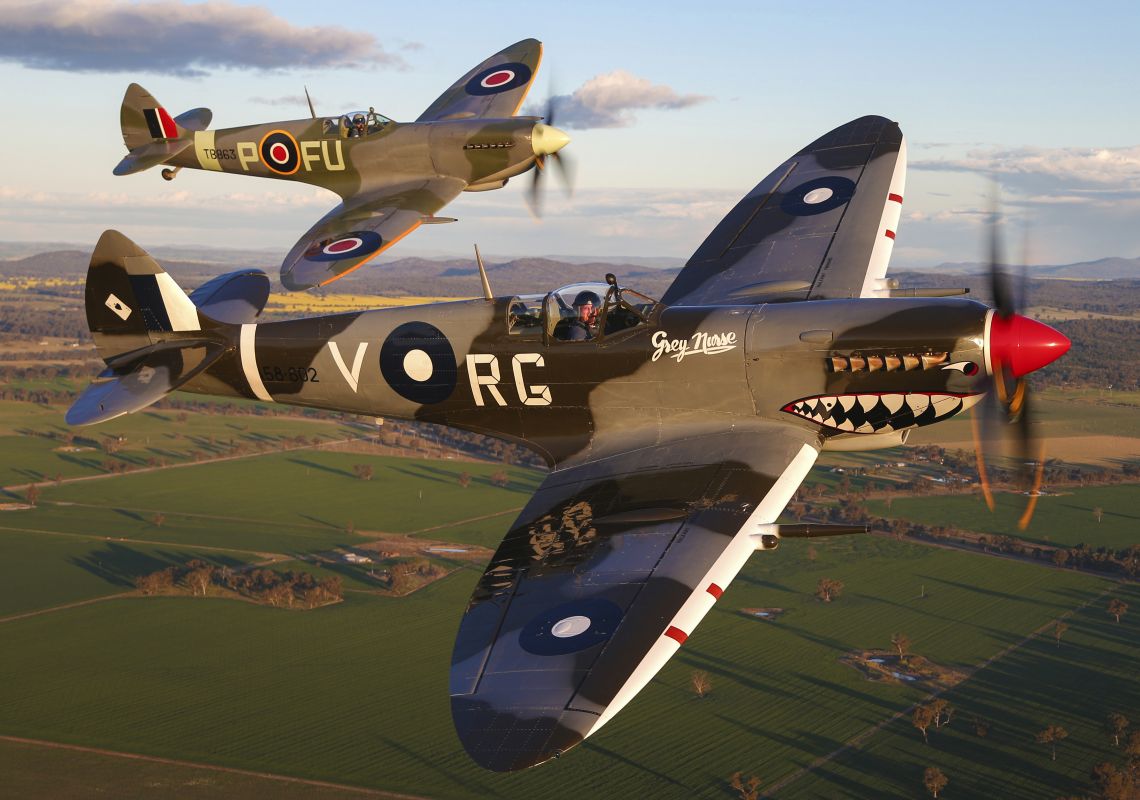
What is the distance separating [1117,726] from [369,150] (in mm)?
50318

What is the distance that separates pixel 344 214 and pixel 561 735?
20781 millimetres

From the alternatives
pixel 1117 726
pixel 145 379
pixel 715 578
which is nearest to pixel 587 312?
pixel 715 578

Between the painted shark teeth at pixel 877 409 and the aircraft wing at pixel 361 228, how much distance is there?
995 centimetres

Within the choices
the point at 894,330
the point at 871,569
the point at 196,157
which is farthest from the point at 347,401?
the point at 871,569

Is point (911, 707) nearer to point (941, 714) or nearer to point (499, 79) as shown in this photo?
point (941, 714)

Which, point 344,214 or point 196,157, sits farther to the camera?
point 196,157

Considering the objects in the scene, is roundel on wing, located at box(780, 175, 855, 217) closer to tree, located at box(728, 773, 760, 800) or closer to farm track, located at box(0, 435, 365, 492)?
tree, located at box(728, 773, 760, 800)

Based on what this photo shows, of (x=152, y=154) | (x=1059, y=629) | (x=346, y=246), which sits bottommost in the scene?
(x=1059, y=629)

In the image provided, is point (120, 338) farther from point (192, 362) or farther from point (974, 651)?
point (974, 651)

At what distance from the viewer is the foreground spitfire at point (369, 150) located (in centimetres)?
2902

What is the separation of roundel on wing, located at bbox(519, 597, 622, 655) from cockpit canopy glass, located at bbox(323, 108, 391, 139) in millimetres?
21697

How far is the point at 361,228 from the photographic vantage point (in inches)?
1035

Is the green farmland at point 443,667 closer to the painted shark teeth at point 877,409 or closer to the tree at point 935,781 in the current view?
the tree at point 935,781

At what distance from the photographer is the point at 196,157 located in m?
31.5
